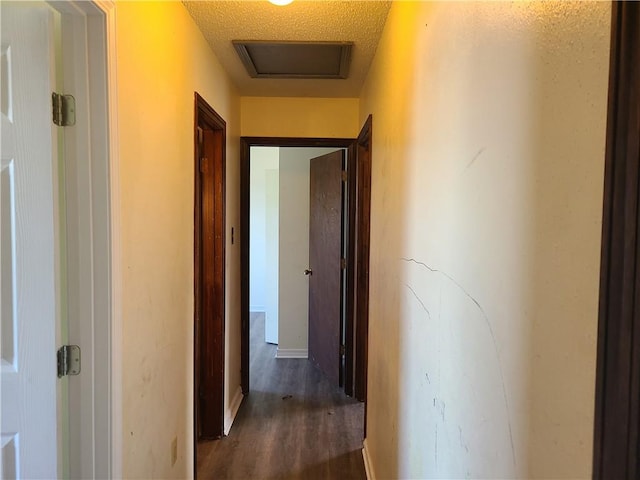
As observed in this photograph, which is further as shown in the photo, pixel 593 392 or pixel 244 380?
pixel 244 380

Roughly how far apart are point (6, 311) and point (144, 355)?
488mm

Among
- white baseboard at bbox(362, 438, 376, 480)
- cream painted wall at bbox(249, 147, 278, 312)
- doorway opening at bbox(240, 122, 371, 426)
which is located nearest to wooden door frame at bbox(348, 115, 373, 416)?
doorway opening at bbox(240, 122, 371, 426)

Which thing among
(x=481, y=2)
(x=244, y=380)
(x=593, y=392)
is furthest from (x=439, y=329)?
(x=244, y=380)

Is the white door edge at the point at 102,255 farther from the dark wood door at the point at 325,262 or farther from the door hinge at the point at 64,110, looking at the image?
the dark wood door at the point at 325,262

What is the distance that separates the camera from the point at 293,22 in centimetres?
203

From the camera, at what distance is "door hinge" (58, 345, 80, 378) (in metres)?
1.24

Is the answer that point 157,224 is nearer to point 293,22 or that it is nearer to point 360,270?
point 293,22

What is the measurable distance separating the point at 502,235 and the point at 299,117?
2819 millimetres

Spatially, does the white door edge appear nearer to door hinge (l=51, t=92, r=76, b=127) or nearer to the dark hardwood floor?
door hinge (l=51, t=92, r=76, b=127)

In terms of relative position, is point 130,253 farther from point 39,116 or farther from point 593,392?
point 593,392

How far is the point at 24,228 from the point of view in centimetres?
116

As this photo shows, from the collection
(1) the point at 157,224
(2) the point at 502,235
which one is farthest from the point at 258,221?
(2) the point at 502,235

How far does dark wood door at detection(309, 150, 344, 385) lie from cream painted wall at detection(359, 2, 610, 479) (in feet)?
7.13

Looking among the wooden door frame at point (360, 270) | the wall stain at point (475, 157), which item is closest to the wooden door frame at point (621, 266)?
the wall stain at point (475, 157)
